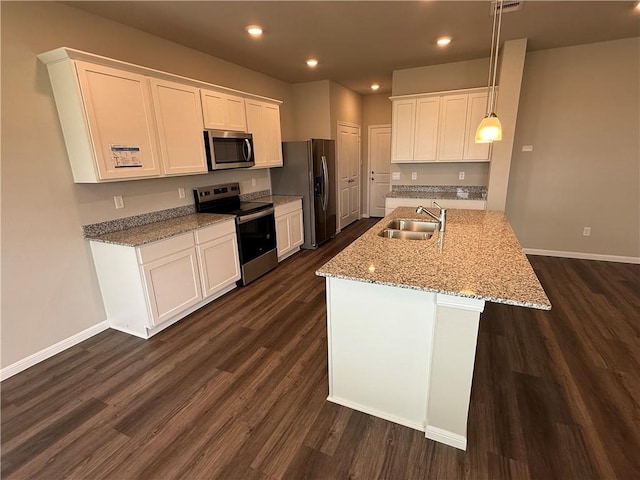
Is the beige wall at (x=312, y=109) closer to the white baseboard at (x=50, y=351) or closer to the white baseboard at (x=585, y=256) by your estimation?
the white baseboard at (x=585, y=256)

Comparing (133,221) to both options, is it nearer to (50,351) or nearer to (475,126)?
(50,351)

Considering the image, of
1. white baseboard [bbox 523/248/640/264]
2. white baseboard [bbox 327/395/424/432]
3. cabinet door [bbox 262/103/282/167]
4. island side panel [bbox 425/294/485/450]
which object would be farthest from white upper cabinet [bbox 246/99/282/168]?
white baseboard [bbox 523/248/640/264]

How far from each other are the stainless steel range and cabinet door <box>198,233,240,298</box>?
11cm

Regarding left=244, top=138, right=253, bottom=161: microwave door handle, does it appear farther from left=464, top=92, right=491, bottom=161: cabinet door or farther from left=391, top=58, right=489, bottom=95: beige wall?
left=464, top=92, right=491, bottom=161: cabinet door

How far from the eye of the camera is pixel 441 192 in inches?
187

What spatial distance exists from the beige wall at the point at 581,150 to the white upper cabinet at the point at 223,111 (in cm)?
370

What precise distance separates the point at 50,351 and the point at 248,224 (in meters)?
2.09

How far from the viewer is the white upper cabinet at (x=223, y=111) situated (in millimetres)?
3340

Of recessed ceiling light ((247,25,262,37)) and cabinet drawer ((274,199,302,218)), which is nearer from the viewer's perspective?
recessed ceiling light ((247,25,262,37))

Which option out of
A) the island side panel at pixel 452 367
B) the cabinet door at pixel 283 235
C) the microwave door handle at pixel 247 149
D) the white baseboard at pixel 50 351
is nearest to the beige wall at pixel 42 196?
the white baseboard at pixel 50 351

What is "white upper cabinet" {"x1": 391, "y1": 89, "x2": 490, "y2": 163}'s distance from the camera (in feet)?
13.8

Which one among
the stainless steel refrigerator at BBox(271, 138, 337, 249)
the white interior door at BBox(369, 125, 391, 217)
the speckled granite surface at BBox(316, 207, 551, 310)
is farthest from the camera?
the white interior door at BBox(369, 125, 391, 217)

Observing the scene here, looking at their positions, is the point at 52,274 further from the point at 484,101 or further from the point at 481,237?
the point at 484,101

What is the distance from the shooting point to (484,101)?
13.5 feet
